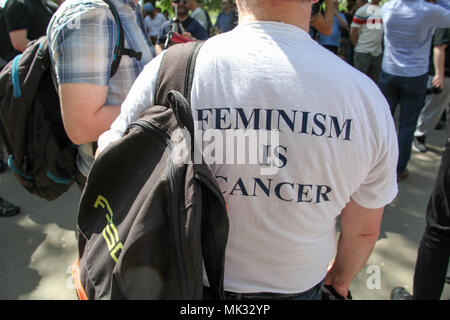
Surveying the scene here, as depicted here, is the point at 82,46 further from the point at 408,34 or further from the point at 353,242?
the point at 408,34

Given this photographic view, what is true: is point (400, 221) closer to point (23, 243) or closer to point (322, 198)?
point (322, 198)

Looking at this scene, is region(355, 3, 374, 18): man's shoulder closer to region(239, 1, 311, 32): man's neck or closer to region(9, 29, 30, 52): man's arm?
region(9, 29, 30, 52): man's arm

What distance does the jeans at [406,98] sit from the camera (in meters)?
3.59

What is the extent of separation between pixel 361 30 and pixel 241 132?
17.3ft

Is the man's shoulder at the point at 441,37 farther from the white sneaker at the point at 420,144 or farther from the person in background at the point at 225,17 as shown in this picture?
the person in background at the point at 225,17

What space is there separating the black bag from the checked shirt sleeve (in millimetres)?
496

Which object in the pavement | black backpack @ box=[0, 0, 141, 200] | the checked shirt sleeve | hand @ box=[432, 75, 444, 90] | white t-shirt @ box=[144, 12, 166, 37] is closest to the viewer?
the checked shirt sleeve

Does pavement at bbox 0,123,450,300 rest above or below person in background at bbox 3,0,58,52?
below

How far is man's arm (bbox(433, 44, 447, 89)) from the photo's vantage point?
152 inches

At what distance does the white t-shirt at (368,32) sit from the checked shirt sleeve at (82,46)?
4687mm

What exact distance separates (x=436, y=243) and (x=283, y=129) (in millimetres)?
1398

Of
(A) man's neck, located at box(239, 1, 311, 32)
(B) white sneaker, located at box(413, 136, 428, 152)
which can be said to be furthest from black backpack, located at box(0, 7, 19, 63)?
(B) white sneaker, located at box(413, 136, 428, 152)

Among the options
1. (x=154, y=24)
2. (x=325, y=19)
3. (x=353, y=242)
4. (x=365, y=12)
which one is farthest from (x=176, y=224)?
(x=154, y=24)

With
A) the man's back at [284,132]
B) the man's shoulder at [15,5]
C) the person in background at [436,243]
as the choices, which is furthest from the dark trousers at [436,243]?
the man's shoulder at [15,5]
